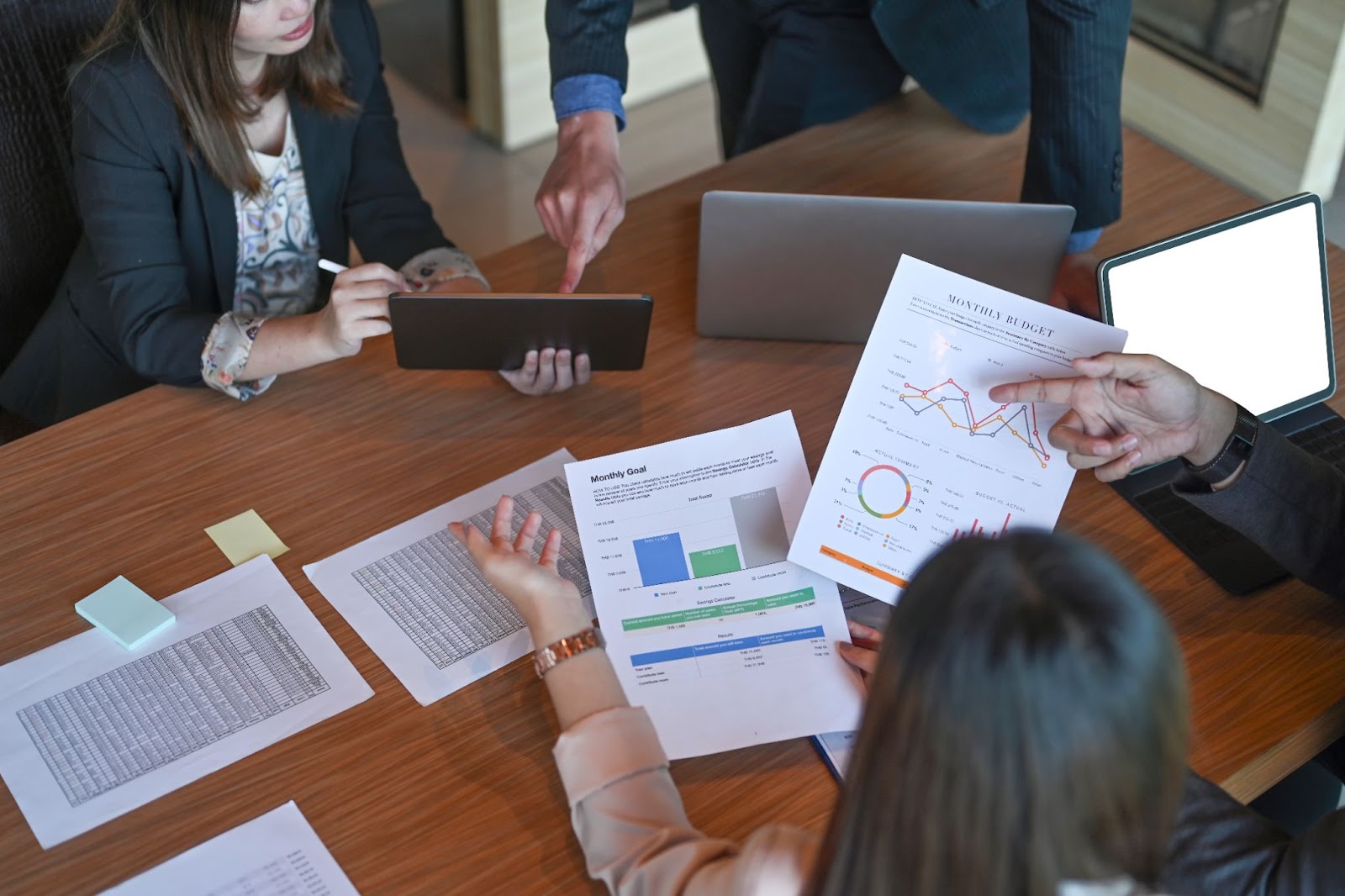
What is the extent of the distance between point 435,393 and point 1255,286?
0.91 meters

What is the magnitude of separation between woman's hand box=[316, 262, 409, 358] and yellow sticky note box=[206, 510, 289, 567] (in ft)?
0.73

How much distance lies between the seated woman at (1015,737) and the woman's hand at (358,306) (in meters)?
0.81

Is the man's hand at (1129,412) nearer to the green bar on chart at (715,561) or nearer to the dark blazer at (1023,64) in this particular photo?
the green bar on chart at (715,561)

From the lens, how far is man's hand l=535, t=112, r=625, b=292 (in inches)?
57.2

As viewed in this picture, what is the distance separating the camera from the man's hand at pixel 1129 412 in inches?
44.1

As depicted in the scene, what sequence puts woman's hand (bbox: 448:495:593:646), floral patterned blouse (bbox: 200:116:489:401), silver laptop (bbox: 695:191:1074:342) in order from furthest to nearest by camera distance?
floral patterned blouse (bbox: 200:116:489:401)
silver laptop (bbox: 695:191:1074:342)
woman's hand (bbox: 448:495:593:646)

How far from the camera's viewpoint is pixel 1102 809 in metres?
0.64

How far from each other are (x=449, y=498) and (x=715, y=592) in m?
0.31

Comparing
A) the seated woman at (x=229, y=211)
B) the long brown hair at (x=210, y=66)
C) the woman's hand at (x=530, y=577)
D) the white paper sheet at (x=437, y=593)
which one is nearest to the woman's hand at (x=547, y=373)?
the seated woman at (x=229, y=211)

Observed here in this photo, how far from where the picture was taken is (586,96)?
161 cm

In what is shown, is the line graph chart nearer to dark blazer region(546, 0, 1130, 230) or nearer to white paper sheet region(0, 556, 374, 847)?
dark blazer region(546, 0, 1130, 230)

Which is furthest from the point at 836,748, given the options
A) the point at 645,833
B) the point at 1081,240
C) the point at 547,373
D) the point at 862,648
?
the point at 1081,240

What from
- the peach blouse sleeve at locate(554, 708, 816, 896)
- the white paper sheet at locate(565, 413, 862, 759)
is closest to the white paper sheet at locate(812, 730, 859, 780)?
the white paper sheet at locate(565, 413, 862, 759)

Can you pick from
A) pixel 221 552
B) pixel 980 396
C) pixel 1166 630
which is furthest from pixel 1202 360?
pixel 221 552
